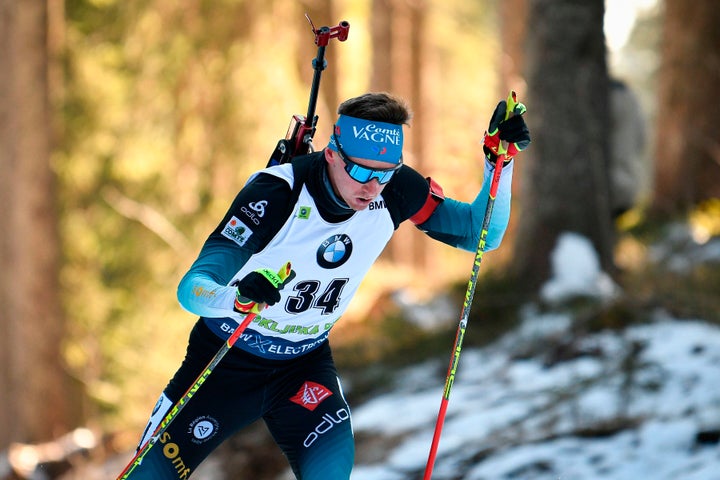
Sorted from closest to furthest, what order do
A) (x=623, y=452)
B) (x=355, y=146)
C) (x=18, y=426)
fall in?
(x=355, y=146)
(x=623, y=452)
(x=18, y=426)

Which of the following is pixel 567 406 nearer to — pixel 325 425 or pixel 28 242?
pixel 325 425

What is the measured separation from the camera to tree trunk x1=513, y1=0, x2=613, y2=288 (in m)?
8.79

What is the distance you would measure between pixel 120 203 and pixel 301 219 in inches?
494

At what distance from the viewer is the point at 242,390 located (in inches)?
163

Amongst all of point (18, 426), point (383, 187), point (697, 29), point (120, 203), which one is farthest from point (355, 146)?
point (120, 203)

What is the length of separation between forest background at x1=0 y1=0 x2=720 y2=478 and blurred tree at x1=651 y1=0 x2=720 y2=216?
0.03m

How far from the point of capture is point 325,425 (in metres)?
4.07

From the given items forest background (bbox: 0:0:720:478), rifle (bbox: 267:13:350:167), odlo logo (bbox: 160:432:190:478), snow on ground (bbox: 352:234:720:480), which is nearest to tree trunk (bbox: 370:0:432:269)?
forest background (bbox: 0:0:720:478)

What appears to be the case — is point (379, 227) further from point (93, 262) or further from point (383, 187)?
point (93, 262)

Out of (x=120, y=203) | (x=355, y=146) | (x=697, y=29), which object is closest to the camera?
(x=355, y=146)

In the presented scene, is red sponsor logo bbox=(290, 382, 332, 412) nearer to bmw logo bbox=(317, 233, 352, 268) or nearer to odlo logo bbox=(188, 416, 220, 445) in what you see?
odlo logo bbox=(188, 416, 220, 445)

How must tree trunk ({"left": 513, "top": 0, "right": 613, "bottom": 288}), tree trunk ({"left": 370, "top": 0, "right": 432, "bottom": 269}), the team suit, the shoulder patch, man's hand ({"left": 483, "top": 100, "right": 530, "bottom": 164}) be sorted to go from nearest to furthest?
the shoulder patch
the team suit
man's hand ({"left": 483, "top": 100, "right": 530, "bottom": 164})
tree trunk ({"left": 513, "top": 0, "right": 613, "bottom": 288})
tree trunk ({"left": 370, "top": 0, "right": 432, "bottom": 269})

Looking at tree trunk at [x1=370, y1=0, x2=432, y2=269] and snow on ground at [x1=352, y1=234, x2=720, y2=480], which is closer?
snow on ground at [x1=352, y1=234, x2=720, y2=480]

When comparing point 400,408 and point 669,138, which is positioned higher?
point 669,138
